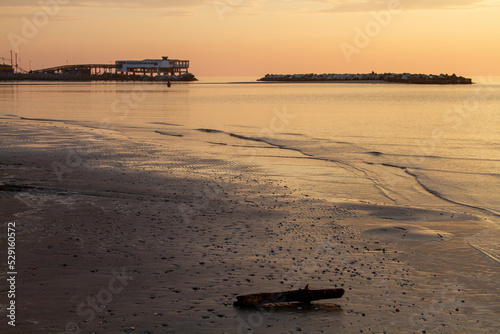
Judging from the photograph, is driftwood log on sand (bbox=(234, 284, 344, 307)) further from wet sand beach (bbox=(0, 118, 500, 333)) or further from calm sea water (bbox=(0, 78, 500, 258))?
calm sea water (bbox=(0, 78, 500, 258))

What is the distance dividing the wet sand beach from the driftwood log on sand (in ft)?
0.44

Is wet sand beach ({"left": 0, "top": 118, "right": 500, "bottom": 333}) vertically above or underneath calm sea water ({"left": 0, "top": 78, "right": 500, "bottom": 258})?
underneath

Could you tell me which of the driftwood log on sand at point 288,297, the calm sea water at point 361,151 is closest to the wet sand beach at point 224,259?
the driftwood log on sand at point 288,297

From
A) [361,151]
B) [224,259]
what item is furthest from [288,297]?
[361,151]

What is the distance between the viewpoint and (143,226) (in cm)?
1041

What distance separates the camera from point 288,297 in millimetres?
6801

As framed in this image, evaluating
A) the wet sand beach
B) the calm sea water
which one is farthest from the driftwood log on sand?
the calm sea water

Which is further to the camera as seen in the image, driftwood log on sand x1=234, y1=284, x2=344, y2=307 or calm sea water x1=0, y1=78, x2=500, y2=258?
calm sea water x1=0, y1=78, x2=500, y2=258

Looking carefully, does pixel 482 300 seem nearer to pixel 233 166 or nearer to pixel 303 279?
pixel 303 279

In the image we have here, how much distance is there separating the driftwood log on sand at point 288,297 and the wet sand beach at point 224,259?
0.44 ft

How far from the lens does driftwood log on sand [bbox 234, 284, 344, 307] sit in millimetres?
6676

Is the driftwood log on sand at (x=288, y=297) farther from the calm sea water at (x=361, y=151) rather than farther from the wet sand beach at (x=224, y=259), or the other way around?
the calm sea water at (x=361, y=151)

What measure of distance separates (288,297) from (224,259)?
2053 millimetres

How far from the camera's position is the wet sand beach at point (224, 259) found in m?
6.49
